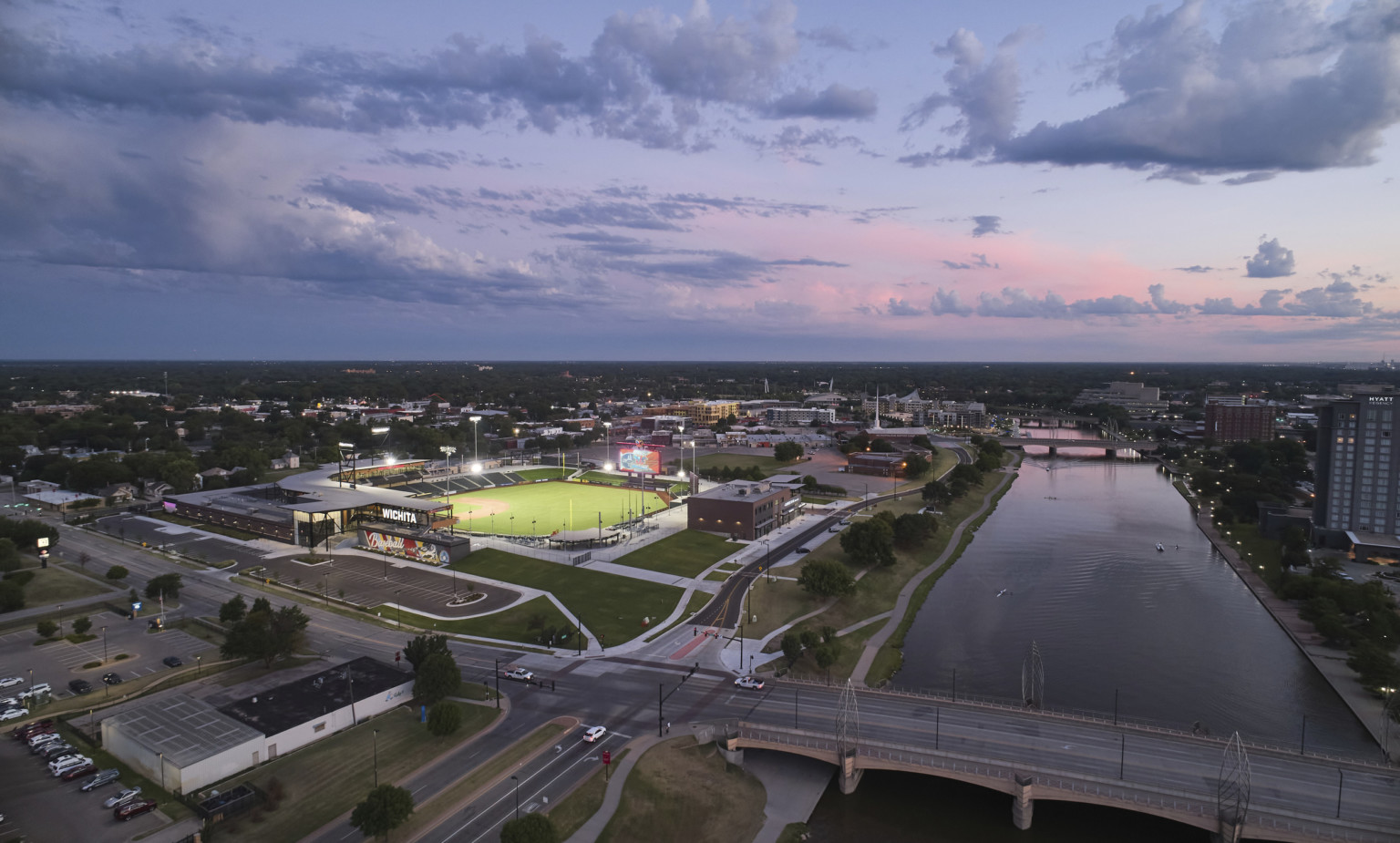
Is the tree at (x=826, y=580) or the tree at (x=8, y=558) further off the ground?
the tree at (x=8, y=558)

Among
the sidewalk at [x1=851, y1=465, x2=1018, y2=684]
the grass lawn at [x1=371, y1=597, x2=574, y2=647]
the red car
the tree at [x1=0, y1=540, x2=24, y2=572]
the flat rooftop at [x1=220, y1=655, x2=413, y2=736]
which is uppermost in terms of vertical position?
the tree at [x1=0, y1=540, x2=24, y2=572]

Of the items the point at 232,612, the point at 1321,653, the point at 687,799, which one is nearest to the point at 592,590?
the point at 232,612

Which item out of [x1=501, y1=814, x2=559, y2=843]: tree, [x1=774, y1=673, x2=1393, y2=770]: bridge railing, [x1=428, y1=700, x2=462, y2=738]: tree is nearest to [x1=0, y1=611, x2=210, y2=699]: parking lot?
[x1=428, y1=700, x2=462, y2=738]: tree

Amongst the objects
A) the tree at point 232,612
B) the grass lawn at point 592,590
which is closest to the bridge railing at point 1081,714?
the grass lawn at point 592,590

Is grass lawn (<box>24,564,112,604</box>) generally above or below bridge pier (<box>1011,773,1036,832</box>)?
above

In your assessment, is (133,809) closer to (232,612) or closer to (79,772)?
(79,772)

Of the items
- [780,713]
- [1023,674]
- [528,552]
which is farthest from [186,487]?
[1023,674]

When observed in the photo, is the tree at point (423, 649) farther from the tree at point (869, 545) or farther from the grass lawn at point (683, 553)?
the tree at point (869, 545)

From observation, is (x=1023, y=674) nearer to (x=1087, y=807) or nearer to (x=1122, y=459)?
(x=1087, y=807)

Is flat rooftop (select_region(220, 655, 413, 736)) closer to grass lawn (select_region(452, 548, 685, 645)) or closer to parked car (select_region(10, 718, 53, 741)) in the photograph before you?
parked car (select_region(10, 718, 53, 741))
